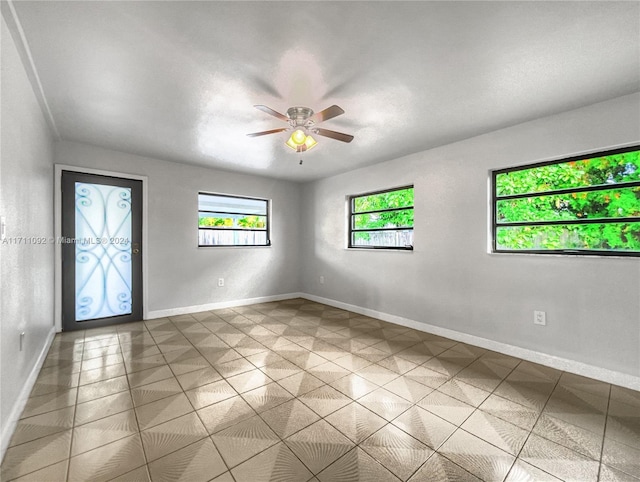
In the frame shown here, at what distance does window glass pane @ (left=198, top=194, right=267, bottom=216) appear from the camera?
5.05 meters

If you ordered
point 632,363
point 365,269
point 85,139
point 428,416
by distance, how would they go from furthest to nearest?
point 365,269
point 85,139
point 632,363
point 428,416

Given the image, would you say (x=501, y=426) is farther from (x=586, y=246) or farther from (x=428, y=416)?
(x=586, y=246)

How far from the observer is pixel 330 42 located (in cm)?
185

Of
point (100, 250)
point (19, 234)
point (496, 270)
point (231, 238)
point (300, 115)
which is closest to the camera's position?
point (19, 234)

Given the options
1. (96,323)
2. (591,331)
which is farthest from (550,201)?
(96,323)

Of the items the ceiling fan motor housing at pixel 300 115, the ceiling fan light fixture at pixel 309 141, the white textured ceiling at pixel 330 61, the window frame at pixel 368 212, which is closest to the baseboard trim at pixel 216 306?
the window frame at pixel 368 212

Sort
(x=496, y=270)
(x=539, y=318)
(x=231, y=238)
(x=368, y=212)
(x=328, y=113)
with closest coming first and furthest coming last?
(x=328, y=113)
(x=539, y=318)
(x=496, y=270)
(x=368, y=212)
(x=231, y=238)

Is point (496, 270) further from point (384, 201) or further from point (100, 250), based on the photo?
point (100, 250)

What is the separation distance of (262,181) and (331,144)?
2.28 m

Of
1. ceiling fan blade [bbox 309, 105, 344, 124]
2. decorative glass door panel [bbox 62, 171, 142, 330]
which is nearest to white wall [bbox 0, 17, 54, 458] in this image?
decorative glass door panel [bbox 62, 171, 142, 330]

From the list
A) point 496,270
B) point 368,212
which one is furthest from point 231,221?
point 496,270

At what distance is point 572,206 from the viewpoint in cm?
286

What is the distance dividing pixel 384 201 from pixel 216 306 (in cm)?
346

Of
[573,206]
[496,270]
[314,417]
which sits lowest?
[314,417]
